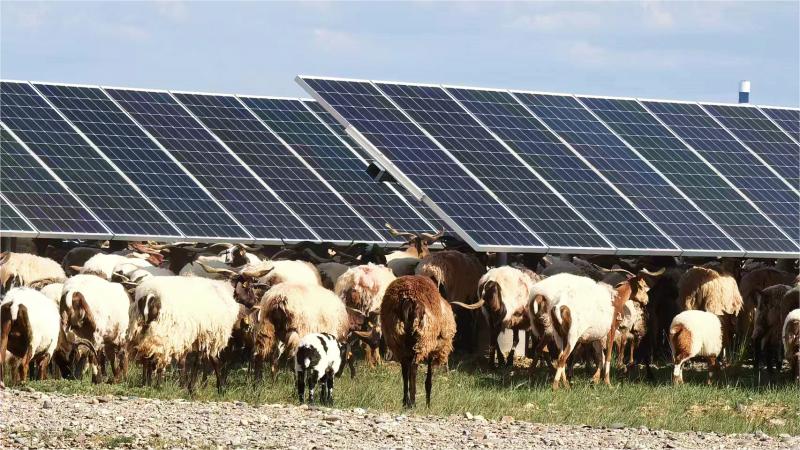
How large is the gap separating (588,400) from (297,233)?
808 cm

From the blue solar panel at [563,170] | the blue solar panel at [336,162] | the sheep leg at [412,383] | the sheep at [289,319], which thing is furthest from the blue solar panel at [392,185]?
the sheep leg at [412,383]

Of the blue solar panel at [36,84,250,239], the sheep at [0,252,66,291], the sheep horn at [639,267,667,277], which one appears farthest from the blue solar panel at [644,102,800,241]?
the sheep at [0,252,66,291]

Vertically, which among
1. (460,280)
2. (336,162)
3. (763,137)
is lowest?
(460,280)

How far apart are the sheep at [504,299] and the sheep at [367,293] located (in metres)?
1.48

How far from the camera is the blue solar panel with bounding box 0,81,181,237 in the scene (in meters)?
23.6

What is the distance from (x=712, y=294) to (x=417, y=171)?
4963mm

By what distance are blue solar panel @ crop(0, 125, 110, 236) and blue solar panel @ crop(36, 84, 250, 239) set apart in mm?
1490

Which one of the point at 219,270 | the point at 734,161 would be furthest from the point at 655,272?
the point at 219,270

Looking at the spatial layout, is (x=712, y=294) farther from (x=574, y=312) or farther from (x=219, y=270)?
(x=219, y=270)

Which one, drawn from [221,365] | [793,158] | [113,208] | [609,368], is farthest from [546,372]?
[793,158]

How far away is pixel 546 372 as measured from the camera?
2192 centimetres

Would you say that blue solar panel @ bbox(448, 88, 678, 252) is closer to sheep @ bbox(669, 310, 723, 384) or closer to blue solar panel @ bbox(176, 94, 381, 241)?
sheep @ bbox(669, 310, 723, 384)

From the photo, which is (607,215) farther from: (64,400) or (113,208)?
(64,400)

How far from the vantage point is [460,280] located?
2378 centimetres
